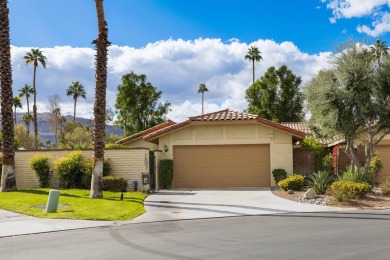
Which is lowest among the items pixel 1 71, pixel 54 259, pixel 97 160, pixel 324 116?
pixel 54 259

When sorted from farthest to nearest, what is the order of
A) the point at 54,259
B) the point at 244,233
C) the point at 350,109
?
the point at 350,109 < the point at 244,233 < the point at 54,259

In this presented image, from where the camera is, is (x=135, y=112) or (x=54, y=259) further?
(x=135, y=112)

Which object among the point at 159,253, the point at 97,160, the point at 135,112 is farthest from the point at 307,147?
the point at 135,112

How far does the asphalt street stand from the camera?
8453mm

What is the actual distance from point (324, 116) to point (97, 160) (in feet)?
33.7

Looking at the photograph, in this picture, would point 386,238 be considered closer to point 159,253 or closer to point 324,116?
point 159,253

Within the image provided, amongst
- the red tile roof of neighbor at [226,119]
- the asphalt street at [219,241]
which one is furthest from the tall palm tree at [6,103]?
the asphalt street at [219,241]

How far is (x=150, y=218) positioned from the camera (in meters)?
13.5

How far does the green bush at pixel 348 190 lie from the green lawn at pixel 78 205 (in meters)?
7.44

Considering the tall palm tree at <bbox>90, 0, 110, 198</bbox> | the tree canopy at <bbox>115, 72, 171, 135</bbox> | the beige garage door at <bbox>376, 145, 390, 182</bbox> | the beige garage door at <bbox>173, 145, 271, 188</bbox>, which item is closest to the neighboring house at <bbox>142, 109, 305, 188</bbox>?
the beige garage door at <bbox>173, 145, 271, 188</bbox>

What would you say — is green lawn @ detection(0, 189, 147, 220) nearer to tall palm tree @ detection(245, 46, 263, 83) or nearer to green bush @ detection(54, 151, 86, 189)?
green bush @ detection(54, 151, 86, 189)

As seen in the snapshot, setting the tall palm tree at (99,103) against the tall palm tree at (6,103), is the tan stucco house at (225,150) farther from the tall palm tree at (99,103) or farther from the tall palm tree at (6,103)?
the tall palm tree at (6,103)

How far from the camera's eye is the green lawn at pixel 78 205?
13841 mm

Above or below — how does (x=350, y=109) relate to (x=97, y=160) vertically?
above
